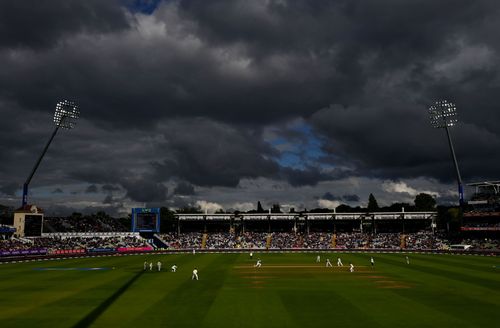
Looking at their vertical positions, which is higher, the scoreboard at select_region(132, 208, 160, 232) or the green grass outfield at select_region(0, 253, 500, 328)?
the scoreboard at select_region(132, 208, 160, 232)

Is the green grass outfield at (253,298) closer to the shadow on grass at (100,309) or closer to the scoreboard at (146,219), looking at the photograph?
the shadow on grass at (100,309)

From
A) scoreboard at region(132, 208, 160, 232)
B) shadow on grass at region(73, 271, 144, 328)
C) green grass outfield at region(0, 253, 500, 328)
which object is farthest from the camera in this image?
scoreboard at region(132, 208, 160, 232)

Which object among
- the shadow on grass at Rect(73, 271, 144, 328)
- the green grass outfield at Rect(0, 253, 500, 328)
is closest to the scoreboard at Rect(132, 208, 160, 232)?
the green grass outfield at Rect(0, 253, 500, 328)

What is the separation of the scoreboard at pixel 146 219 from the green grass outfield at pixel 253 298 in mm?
59627

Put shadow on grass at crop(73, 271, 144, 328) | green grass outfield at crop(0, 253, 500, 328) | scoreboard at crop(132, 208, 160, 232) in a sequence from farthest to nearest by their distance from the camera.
Answer: scoreboard at crop(132, 208, 160, 232), green grass outfield at crop(0, 253, 500, 328), shadow on grass at crop(73, 271, 144, 328)

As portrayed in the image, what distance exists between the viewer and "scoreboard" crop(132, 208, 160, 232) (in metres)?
107

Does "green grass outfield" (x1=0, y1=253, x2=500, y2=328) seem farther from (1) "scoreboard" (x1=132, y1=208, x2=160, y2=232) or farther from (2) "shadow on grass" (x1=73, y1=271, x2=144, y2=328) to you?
(1) "scoreboard" (x1=132, y1=208, x2=160, y2=232)

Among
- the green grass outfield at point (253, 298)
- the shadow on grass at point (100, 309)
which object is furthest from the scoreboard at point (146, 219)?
the shadow on grass at point (100, 309)

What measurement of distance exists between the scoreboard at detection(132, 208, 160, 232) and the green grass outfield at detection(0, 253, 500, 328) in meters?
59.6

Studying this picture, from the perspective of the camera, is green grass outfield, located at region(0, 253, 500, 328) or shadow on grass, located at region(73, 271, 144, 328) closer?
shadow on grass, located at region(73, 271, 144, 328)

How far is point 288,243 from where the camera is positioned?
102500 mm

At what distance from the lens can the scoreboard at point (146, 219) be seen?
4213 inches

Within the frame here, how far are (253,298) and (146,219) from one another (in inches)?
3270

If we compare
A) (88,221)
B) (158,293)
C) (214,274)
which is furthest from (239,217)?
(158,293)
